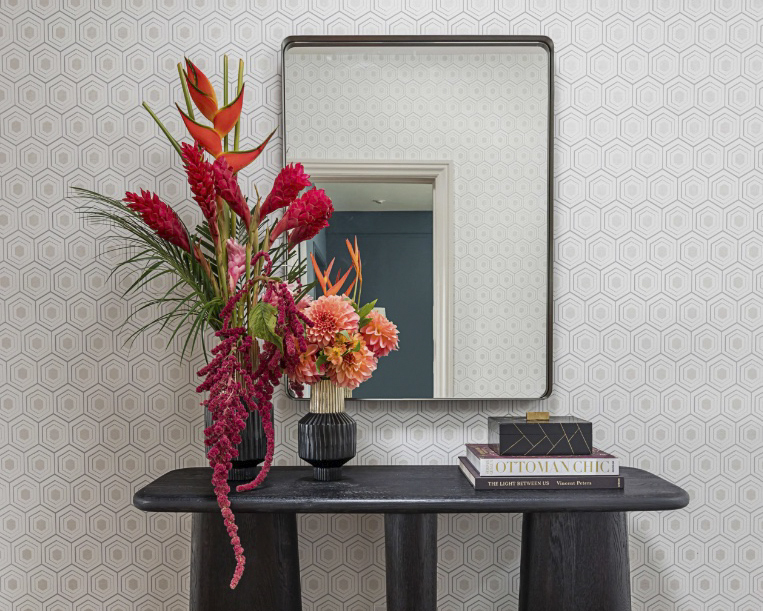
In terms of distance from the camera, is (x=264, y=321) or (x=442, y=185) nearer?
(x=264, y=321)

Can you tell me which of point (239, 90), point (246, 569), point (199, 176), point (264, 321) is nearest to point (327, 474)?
point (246, 569)

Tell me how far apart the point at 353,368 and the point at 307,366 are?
0.27 ft

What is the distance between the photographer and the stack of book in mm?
1101

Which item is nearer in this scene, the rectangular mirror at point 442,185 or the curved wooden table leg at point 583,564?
the curved wooden table leg at point 583,564

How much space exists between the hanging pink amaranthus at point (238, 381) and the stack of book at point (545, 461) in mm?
399

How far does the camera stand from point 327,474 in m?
1.16

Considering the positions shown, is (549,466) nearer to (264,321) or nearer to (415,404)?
(415,404)

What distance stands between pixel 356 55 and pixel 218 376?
80 cm

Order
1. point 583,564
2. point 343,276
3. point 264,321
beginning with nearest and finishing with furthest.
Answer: point 264,321
point 583,564
point 343,276

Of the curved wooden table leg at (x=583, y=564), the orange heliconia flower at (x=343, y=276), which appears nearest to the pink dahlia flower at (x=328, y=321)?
the orange heliconia flower at (x=343, y=276)

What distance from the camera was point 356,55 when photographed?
1365mm

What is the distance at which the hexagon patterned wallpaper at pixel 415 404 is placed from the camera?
1378 millimetres

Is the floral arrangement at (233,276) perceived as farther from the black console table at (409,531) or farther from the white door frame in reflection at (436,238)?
the white door frame in reflection at (436,238)

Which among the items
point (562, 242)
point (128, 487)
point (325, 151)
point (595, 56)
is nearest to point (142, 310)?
point (128, 487)
